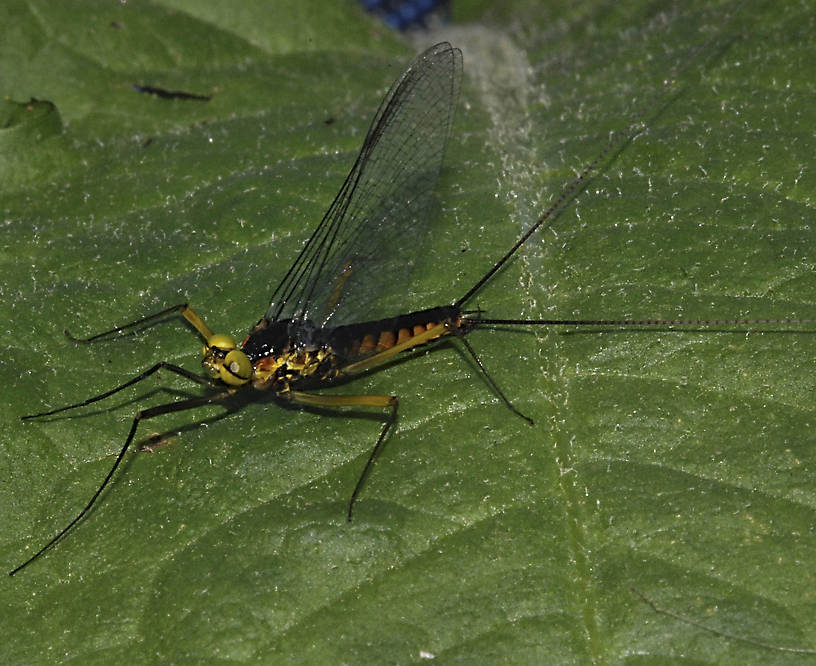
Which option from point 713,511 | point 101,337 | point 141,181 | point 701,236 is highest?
point 141,181

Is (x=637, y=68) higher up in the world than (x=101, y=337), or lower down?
higher up

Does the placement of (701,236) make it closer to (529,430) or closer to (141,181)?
(529,430)

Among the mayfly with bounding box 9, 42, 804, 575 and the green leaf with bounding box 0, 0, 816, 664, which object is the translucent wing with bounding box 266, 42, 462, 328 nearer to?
the mayfly with bounding box 9, 42, 804, 575

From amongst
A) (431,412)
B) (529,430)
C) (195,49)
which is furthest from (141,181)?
(529,430)

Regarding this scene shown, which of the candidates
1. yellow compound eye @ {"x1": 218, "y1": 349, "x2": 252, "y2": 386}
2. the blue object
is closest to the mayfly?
yellow compound eye @ {"x1": 218, "y1": 349, "x2": 252, "y2": 386}

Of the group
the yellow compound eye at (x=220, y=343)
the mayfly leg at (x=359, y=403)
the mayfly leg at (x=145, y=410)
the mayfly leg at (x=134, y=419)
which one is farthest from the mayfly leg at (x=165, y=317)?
the mayfly leg at (x=359, y=403)

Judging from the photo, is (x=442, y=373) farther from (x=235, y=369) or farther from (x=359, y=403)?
(x=235, y=369)

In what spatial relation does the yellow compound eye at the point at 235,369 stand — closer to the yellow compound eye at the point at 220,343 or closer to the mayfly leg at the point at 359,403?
the yellow compound eye at the point at 220,343
